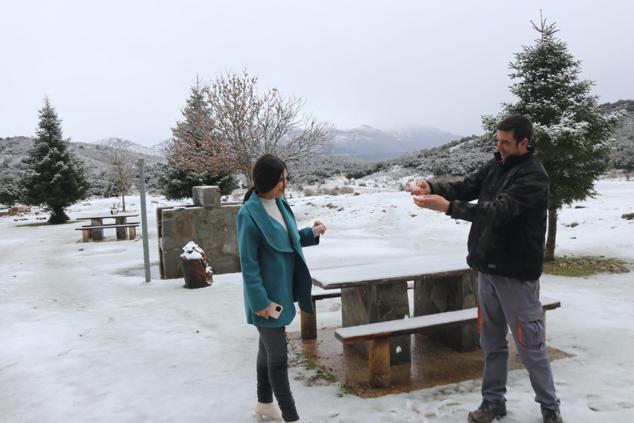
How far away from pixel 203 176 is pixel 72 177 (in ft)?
23.7

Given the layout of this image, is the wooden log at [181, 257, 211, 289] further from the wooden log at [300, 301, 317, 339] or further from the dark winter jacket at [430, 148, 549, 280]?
the dark winter jacket at [430, 148, 549, 280]

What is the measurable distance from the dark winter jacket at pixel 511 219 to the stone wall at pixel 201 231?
7003 mm

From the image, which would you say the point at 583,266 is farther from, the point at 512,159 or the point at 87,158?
the point at 87,158

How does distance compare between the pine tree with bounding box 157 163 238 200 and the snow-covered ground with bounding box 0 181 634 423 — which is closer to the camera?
the snow-covered ground with bounding box 0 181 634 423

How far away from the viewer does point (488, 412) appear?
325 centimetres

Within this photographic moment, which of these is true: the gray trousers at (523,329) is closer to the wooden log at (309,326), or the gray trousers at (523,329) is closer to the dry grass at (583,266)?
the wooden log at (309,326)

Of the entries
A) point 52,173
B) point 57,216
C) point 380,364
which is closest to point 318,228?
point 380,364

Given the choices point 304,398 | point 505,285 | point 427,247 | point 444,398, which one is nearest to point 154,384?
point 304,398

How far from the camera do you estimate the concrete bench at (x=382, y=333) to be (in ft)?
12.3

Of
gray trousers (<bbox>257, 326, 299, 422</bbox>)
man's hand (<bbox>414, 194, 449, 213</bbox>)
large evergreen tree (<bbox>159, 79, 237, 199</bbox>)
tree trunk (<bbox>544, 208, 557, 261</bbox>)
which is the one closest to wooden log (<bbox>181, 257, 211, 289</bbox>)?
gray trousers (<bbox>257, 326, 299, 422</bbox>)

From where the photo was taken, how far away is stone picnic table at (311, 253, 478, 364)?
4203mm

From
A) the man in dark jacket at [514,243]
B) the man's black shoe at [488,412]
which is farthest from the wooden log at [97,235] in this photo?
the man's black shoe at [488,412]

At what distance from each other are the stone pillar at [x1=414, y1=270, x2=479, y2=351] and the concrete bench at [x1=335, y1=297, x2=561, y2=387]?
1.87 feet

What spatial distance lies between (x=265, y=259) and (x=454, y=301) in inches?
94.3
